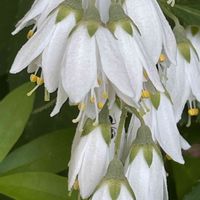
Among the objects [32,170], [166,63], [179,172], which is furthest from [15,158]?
[166,63]

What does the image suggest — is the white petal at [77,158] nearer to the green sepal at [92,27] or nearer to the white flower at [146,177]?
the white flower at [146,177]

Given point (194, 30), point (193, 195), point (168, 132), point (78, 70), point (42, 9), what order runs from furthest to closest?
point (193, 195) < point (194, 30) < point (168, 132) < point (42, 9) < point (78, 70)

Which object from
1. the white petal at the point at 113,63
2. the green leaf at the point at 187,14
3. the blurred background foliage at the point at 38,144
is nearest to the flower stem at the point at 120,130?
the white petal at the point at 113,63

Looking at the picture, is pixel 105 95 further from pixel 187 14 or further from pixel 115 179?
pixel 187 14

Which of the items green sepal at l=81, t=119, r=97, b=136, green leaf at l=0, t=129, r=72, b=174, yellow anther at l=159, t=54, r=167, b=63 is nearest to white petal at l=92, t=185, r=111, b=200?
green sepal at l=81, t=119, r=97, b=136

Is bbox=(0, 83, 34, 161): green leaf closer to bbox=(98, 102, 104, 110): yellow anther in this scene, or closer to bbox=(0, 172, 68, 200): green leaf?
bbox=(0, 172, 68, 200): green leaf

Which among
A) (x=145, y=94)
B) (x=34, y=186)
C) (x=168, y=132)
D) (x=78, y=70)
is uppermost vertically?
(x=78, y=70)

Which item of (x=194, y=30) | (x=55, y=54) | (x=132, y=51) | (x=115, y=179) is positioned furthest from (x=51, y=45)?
(x=194, y=30)

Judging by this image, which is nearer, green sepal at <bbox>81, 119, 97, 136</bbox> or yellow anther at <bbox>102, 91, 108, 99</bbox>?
yellow anther at <bbox>102, 91, 108, 99</bbox>
